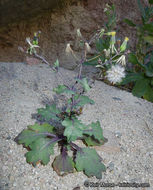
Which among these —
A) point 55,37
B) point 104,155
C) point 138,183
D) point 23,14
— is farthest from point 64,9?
point 138,183

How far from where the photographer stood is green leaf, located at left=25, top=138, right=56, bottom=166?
3.68 ft

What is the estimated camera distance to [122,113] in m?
1.80

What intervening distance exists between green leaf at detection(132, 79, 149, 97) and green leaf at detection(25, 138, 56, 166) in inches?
56.3

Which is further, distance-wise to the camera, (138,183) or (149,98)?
(149,98)

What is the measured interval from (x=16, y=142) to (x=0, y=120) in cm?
27

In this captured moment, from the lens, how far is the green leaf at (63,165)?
1108 mm

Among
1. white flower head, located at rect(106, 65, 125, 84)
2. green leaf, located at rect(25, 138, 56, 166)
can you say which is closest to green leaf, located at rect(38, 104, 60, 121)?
green leaf, located at rect(25, 138, 56, 166)

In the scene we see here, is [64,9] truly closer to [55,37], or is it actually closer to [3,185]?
[55,37]

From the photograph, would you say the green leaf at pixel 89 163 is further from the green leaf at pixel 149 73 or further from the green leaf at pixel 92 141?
the green leaf at pixel 149 73

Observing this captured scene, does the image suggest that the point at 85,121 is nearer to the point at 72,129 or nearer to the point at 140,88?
the point at 72,129

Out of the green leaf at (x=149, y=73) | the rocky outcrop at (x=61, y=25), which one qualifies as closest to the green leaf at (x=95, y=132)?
the green leaf at (x=149, y=73)

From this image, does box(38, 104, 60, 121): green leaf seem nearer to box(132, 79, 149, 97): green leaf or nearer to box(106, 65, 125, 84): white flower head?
box(106, 65, 125, 84): white flower head

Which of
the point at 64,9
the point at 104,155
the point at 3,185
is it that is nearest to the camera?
the point at 3,185

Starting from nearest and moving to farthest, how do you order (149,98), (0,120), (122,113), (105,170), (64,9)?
(105,170), (0,120), (122,113), (149,98), (64,9)
